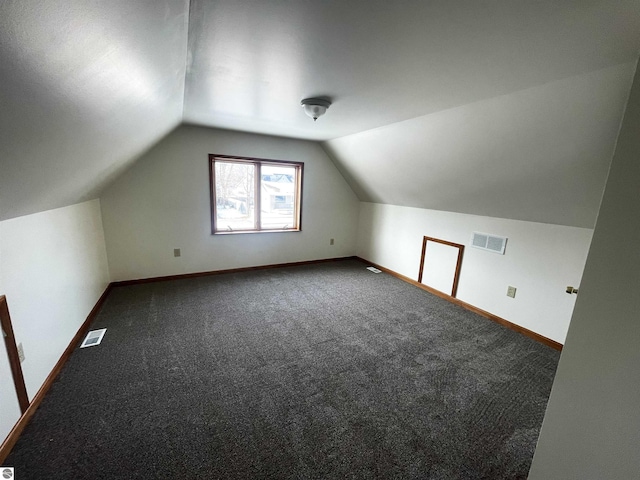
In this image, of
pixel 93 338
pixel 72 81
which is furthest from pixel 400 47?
pixel 93 338

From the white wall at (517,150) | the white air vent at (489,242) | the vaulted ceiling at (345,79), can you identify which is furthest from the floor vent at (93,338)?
the white air vent at (489,242)

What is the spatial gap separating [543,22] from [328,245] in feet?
13.1

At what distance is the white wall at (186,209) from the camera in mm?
3354

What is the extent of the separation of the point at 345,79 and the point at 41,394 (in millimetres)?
2737

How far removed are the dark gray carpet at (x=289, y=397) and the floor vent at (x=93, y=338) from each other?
9cm

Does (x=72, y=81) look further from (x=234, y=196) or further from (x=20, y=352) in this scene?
(x=234, y=196)

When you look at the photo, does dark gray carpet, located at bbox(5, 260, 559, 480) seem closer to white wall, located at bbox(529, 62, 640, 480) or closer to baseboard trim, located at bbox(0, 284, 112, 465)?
baseboard trim, located at bbox(0, 284, 112, 465)

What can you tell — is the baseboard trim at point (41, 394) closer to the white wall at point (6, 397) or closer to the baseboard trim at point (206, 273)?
the white wall at point (6, 397)

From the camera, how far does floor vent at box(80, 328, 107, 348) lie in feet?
7.34

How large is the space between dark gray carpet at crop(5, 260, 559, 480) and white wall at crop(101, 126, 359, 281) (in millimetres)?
788

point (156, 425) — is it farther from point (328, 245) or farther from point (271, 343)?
point (328, 245)

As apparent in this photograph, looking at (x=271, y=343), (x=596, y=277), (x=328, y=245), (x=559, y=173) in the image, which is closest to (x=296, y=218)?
(x=328, y=245)

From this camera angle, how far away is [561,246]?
8.13 feet

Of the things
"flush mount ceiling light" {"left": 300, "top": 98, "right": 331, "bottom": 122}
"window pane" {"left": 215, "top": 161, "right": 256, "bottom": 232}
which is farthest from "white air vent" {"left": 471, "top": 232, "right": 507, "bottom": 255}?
"window pane" {"left": 215, "top": 161, "right": 256, "bottom": 232}
